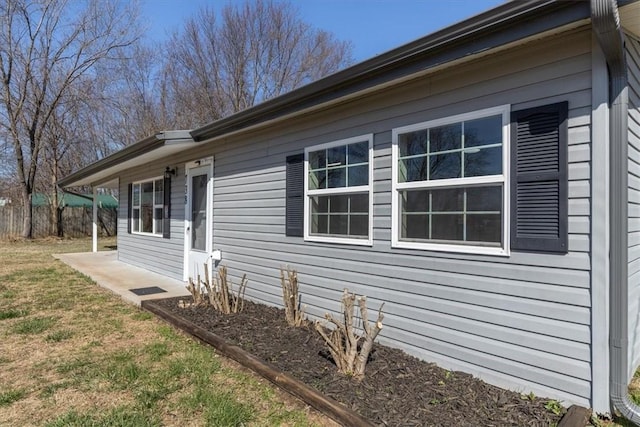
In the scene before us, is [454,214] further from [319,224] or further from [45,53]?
[45,53]

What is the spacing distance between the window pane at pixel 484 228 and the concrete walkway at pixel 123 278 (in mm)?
4622

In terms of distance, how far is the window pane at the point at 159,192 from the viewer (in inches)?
319

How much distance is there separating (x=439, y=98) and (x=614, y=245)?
64.1 inches

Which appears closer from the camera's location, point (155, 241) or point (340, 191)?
point (340, 191)

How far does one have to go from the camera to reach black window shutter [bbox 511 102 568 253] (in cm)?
254

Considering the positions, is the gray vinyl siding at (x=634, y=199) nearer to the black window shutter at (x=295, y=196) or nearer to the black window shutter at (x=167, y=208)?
the black window shutter at (x=295, y=196)

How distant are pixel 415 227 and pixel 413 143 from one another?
0.74 meters

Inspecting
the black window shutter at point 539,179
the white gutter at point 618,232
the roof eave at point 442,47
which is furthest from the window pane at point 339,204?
the white gutter at point 618,232

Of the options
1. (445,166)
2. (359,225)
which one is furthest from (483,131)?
(359,225)

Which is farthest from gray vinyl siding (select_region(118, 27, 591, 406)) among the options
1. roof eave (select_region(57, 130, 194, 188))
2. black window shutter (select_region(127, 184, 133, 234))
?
black window shutter (select_region(127, 184, 133, 234))

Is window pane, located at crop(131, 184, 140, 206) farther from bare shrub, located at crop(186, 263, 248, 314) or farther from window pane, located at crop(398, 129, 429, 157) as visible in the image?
window pane, located at crop(398, 129, 429, 157)

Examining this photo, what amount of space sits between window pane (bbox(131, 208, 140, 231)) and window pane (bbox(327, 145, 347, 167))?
22.0 ft

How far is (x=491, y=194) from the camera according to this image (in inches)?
115

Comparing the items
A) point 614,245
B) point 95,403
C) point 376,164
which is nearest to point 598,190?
point 614,245
